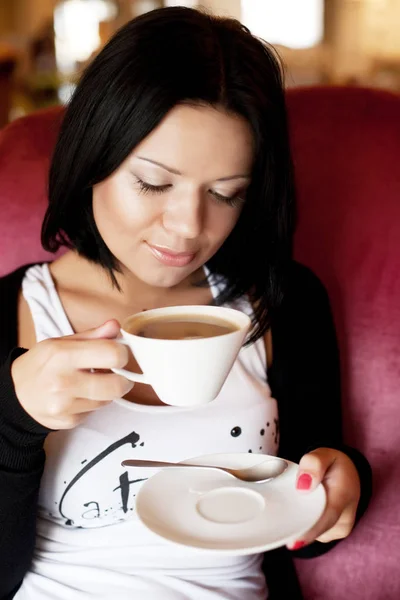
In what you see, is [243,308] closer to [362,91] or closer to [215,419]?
[215,419]

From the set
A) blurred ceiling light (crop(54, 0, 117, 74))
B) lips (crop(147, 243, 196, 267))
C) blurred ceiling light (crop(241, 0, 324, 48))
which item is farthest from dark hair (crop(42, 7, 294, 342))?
blurred ceiling light (crop(241, 0, 324, 48))

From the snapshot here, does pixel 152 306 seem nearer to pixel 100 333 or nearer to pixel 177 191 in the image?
pixel 177 191

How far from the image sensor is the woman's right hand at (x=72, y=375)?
0.69 metres

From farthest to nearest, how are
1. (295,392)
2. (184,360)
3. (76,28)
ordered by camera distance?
(76,28) < (295,392) < (184,360)

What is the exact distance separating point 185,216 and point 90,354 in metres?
0.26

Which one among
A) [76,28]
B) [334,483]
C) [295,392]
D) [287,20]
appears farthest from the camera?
[287,20]

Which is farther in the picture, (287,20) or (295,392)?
(287,20)

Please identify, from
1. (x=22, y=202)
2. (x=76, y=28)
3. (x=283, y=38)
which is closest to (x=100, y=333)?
(x=22, y=202)

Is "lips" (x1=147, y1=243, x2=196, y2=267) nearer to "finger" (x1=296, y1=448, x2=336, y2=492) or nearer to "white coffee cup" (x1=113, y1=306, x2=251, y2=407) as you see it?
"white coffee cup" (x1=113, y1=306, x2=251, y2=407)

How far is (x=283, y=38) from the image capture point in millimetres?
6188

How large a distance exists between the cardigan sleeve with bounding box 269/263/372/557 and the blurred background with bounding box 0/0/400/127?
162 inches

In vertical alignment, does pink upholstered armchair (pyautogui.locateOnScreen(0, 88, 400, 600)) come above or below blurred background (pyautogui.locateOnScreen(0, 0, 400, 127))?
above

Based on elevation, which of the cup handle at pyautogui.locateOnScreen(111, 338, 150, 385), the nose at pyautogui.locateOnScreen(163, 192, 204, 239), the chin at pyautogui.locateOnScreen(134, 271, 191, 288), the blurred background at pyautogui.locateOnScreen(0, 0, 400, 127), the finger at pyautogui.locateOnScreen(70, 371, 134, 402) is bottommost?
the blurred background at pyautogui.locateOnScreen(0, 0, 400, 127)

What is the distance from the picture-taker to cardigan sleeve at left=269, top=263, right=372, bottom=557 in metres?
1.08
